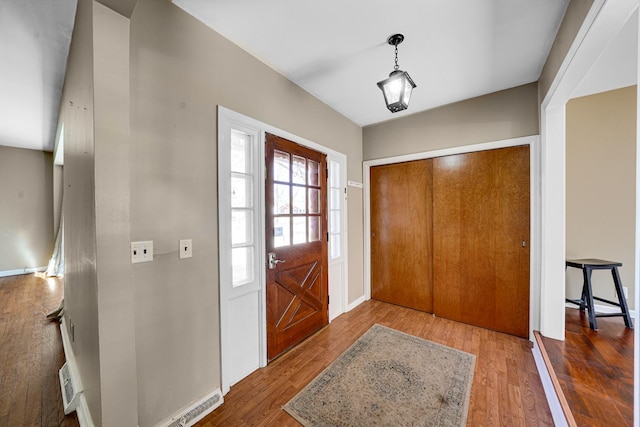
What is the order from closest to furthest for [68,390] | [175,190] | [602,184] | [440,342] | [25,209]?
1. [175,190]
2. [68,390]
3. [440,342]
4. [602,184]
5. [25,209]

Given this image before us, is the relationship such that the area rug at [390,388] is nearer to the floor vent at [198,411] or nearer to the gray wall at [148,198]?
the floor vent at [198,411]

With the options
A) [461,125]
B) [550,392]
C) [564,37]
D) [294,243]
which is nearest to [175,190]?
[294,243]

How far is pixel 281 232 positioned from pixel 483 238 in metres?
2.26

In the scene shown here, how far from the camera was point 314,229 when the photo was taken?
268cm

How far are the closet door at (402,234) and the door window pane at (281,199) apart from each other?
1.65 m

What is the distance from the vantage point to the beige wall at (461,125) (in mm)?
2441

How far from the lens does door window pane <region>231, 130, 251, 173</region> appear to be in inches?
75.6

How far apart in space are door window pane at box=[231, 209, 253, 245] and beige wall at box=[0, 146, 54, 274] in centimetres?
655

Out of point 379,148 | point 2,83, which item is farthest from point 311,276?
point 2,83

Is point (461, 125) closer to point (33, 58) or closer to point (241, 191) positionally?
point (241, 191)

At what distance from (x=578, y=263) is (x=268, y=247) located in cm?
299

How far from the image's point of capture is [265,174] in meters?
2.10

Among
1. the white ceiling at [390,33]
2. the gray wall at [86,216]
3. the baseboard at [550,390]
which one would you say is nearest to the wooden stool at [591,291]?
the baseboard at [550,390]

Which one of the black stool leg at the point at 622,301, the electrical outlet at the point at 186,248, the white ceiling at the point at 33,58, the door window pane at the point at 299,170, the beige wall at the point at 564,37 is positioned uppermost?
the white ceiling at the point at 33,58
